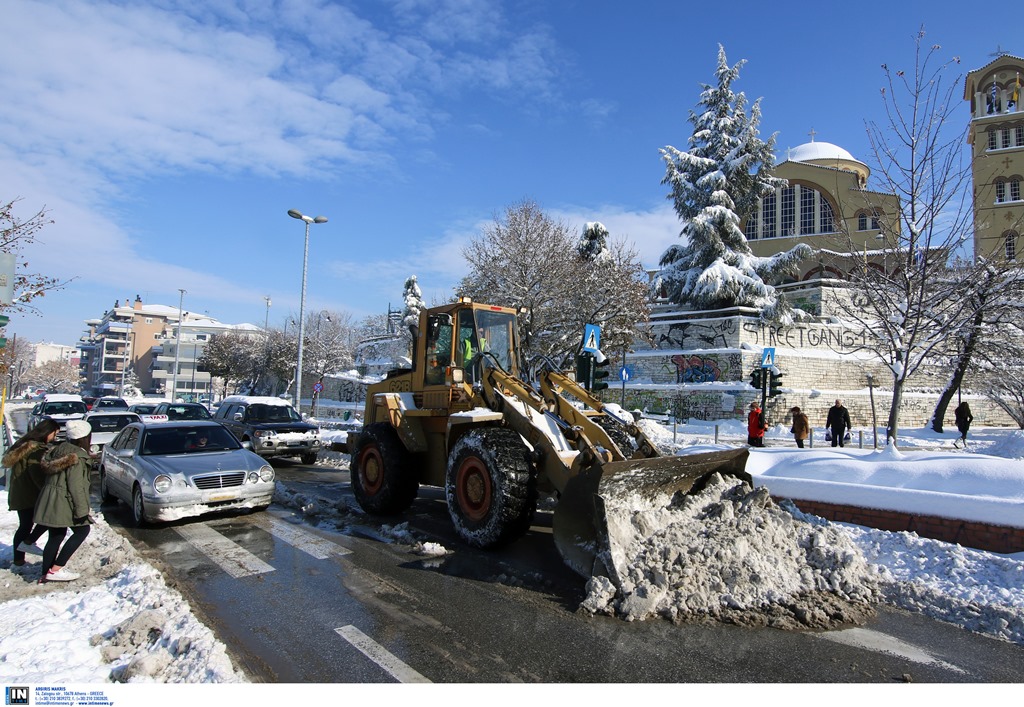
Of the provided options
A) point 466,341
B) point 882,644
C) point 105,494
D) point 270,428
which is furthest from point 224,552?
point 270,428

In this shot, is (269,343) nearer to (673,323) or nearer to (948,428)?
(673,323)

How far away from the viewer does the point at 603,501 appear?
5664mm

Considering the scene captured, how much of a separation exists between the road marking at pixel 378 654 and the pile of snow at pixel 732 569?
5.59 ft

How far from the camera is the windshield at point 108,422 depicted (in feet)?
51.6

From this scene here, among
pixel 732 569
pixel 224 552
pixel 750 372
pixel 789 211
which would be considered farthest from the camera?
pixel 789 211

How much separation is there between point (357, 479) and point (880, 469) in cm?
740

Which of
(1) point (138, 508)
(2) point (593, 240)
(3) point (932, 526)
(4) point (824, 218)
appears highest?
(4) point (824, 218)

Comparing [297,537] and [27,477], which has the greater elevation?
[27,477]

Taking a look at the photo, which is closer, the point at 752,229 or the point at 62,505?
the point at 62,505

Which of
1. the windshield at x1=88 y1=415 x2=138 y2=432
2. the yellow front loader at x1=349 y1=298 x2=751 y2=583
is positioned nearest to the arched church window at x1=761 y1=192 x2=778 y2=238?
the yellow front loader at x1=349 y1=298 x2=751 y2=583

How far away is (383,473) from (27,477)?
4028 millimetres

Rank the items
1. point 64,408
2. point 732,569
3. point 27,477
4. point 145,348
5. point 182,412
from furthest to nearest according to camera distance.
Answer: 1. point 145,348
2. point 64,408
3. point 182,412
4. point 27,477
5. point 732,569

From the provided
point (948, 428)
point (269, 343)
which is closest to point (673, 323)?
point (948, 428)

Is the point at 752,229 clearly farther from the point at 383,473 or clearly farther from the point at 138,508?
the point at 138,508
